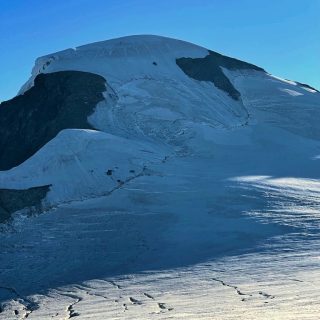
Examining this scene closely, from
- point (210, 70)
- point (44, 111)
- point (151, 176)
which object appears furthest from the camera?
point (210, 70)

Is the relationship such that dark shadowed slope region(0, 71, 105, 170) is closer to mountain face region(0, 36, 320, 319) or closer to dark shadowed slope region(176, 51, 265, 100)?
mountain face region(0, 36, 320, 319)

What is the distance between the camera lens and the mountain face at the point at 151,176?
1816cm

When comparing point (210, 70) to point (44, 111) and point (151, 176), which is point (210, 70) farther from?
point (151, 176)

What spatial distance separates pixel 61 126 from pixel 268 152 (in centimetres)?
1304

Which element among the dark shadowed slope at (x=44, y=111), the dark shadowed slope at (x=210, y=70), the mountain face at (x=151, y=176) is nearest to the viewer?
the mountain face at (x=151, y=176)

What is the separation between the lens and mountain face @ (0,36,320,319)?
18156 mm

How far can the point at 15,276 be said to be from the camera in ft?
62.7

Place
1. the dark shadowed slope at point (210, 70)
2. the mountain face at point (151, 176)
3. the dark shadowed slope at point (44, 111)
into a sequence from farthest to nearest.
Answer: the dark shadowed slope at point (210, 70)
the dark shadowed slope at point (44, 111)
the mountain face at point (151, 176)

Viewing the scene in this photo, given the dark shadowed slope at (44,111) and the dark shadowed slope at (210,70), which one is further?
the dark shadowed slope at (210,70)

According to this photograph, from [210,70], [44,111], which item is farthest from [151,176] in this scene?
[210,70]

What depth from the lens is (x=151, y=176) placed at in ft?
92.5

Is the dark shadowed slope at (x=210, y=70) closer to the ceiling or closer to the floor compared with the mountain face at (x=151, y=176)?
closer to the ceiling

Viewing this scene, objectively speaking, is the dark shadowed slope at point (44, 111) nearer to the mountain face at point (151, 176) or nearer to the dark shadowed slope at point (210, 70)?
the mountain face at point (151, 176)

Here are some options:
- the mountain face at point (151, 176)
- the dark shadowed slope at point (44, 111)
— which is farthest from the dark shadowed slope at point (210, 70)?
the dark shadowed slope at point (44, 111)
